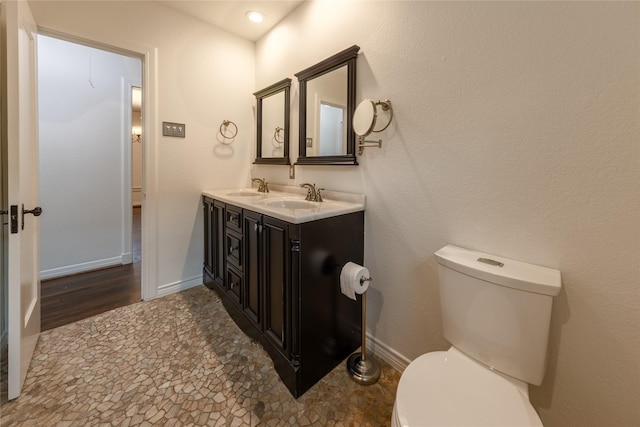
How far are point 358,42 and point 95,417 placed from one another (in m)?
2.29

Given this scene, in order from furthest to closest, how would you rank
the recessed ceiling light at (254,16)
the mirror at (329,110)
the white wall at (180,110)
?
1. the recessed ceiling light at (254,16)
2. the white wall at (180,110)
3. the mirror at (329,110)

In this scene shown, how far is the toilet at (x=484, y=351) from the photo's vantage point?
79 cm

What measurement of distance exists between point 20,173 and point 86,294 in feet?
4.84

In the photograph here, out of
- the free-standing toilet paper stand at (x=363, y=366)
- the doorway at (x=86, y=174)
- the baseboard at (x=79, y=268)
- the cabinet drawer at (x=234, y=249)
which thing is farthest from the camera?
the baseboard at (x=79, y=268)

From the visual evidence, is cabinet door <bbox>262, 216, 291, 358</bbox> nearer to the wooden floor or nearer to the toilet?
the toilet

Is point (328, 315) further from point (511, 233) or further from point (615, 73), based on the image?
point (615, 73)

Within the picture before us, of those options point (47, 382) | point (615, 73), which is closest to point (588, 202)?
point (615, 73)

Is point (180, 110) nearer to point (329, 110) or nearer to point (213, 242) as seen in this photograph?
point (213, 242)

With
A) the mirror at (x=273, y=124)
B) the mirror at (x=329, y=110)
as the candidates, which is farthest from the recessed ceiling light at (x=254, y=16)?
the mirror at (x=329, y=110)

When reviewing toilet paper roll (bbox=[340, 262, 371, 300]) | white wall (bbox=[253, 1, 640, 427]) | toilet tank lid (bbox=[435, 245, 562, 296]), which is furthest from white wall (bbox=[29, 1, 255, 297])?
toilet tank lid (bbox=[435, 245, 562, 296])

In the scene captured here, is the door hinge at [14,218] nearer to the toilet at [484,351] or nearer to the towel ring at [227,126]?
the towel ring at [227,126]

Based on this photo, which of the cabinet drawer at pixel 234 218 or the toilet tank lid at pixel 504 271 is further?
the cabinet drawer at pixel 234 218

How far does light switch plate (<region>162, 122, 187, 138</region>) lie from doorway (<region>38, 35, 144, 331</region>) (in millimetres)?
636

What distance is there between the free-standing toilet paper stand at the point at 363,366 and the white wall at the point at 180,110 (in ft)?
5.32
